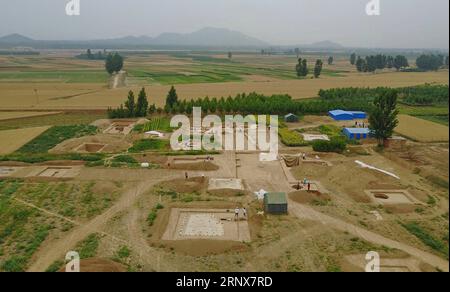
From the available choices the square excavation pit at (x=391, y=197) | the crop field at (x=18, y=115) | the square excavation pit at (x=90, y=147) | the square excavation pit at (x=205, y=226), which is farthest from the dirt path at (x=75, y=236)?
the crop field at (x=18, y=115)

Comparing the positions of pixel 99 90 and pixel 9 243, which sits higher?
pixel 99 90

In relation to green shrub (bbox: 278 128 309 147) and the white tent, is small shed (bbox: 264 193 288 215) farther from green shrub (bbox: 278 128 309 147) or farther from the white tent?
green shrub (bbox: 278 128 309 147)

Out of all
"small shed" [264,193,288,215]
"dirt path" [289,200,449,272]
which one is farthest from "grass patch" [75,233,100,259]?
"dirt path" [289,200,449,272]

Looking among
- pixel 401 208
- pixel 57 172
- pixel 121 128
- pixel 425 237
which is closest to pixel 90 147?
pixel 57 172

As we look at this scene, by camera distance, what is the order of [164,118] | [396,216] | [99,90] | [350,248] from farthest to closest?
[99,90] → [164,118] → [396,216] → [350,248]

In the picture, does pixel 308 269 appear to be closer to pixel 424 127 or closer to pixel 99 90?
pixel 424 127

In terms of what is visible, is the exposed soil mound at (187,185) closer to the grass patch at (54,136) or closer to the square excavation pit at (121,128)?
the grass patch at (54,136)
